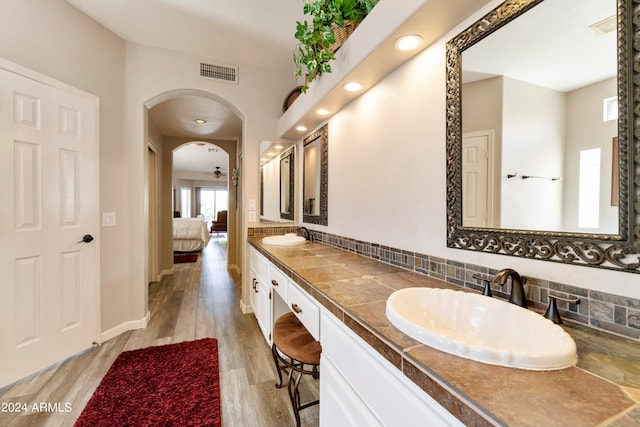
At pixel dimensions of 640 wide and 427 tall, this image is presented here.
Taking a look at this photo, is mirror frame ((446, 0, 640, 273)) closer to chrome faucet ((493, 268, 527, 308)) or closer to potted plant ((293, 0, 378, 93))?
chrome faucet ((493, 268, 527, 308))

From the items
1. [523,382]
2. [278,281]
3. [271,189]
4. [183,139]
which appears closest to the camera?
[523,382]

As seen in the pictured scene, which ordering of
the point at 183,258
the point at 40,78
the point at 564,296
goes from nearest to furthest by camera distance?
the point at 564,296 → the point at 40,78 → the point at 183,258

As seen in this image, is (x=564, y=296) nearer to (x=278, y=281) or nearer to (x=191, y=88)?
(x=278, y=281)

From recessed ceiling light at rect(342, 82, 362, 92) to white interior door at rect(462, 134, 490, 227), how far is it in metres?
0.84

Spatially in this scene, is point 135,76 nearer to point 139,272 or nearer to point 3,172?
point 3,172

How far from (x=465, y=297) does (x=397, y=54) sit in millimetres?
1179

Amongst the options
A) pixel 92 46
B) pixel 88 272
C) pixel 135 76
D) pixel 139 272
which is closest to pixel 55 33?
pixel 92 46

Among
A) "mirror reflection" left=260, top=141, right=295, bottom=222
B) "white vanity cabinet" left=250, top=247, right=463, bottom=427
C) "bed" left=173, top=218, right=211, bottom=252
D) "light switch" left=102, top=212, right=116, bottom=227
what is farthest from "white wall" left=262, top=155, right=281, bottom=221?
"bed" left=173, top=218, right=211, bottom=252

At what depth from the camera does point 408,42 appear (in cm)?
123

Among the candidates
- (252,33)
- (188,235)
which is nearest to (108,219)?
(252,33)

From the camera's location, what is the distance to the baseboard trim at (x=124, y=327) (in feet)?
7.61

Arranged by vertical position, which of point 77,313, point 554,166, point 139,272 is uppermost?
point 554,166

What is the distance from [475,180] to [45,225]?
2742 millimetres

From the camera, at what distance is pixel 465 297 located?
3.03ft
